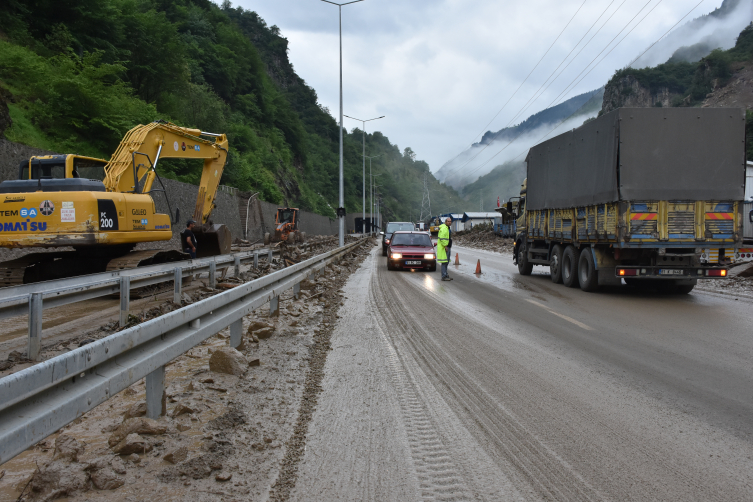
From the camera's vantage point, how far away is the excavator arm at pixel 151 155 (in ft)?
38.8

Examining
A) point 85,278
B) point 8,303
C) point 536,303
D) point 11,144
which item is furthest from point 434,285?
point 11,144

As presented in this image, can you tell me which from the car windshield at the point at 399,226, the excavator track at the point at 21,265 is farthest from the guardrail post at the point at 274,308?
the car windshield at the point at 399,226

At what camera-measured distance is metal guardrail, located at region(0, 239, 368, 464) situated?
233 cm

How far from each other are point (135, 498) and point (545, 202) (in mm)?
15120

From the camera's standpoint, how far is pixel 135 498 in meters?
2.99

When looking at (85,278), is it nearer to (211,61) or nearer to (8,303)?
(8,303)

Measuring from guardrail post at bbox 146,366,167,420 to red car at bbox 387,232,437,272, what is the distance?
1550cm

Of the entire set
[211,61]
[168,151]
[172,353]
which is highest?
[211,61]

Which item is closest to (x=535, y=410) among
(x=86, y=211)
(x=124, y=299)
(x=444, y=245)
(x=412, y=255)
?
(x=124, y=299)

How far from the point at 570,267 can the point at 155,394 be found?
1213 centimetres

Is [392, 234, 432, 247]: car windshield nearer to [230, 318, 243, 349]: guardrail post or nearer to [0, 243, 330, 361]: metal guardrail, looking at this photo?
[0, 243, 330, 361]: metal guardrail

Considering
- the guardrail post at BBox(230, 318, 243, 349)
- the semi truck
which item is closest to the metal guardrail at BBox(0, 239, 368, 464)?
the guardrail post at BBox(230, 318, 243, 349)

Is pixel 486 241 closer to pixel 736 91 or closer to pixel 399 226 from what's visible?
pixel 399 226

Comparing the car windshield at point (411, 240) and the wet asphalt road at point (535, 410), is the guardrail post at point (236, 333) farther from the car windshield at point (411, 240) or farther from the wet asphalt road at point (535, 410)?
the car windshield at point (411, 240)
